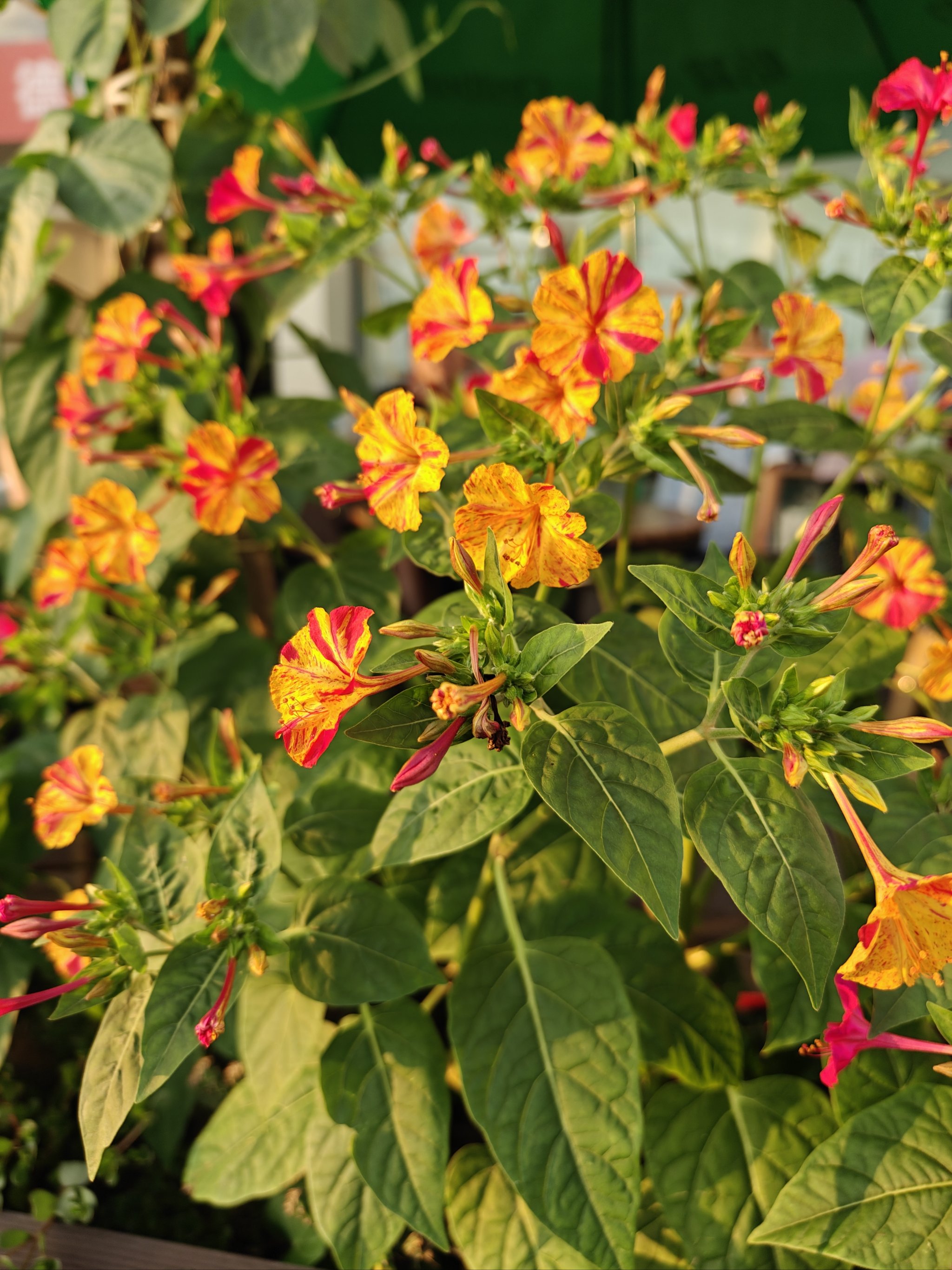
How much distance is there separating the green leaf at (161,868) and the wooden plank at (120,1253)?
0.32 metres

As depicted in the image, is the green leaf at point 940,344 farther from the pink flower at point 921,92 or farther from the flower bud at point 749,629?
the flower bud at point 749,629

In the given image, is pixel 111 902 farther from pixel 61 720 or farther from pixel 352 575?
pixel 61 720

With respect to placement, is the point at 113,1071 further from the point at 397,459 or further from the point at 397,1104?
the point at 397,459

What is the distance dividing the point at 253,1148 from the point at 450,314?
699mm

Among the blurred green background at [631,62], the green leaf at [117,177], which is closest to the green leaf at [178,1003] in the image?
the green leaf at [117,177]

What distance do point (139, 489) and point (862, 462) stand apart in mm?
756

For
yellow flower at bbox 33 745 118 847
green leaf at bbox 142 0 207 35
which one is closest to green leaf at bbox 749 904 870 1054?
yellow flower at bbox 33 745 118 847

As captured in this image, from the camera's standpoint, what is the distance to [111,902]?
23.9 inches

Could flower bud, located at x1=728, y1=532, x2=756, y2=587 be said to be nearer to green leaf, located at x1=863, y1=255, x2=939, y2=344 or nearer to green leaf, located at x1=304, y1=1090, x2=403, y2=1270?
green leaf, located at x1=863, y1=255, x2=939, y2=344

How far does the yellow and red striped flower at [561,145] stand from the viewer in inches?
34.3

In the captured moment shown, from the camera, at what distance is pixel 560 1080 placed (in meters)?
0.61

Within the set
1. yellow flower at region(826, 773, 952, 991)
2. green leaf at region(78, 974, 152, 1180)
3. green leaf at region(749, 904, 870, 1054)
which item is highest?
yellow flower at region(826, 773, 952, 991)

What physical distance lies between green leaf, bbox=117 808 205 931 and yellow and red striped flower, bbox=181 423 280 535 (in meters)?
0.24

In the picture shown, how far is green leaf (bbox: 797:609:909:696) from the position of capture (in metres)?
0.73
